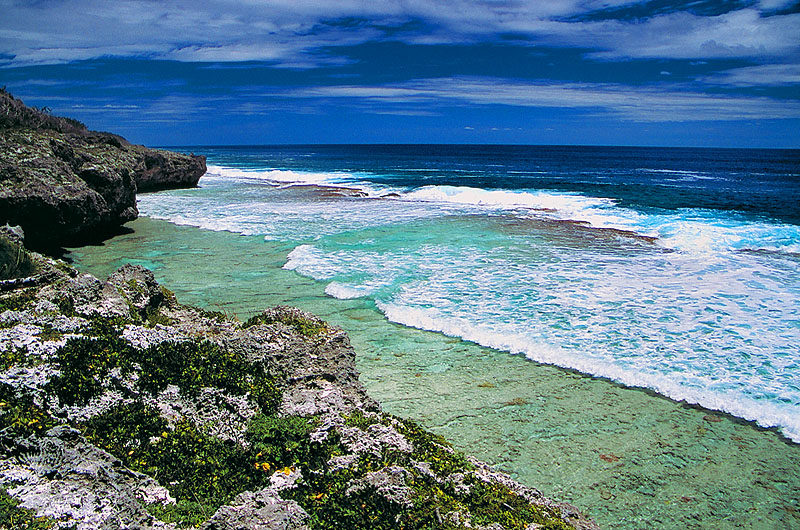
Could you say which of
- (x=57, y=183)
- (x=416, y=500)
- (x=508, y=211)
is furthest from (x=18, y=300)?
(x=508, y=211)

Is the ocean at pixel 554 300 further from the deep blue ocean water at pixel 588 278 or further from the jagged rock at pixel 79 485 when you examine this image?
the jagged rock at pixel 79 485

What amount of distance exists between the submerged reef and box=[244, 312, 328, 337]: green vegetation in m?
0.20

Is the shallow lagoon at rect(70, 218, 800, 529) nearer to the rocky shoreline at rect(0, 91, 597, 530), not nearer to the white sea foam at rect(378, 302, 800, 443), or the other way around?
the white sea foam at rect(378, 302, 800, 443)

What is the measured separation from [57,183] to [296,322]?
11.7 m

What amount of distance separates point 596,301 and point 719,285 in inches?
144

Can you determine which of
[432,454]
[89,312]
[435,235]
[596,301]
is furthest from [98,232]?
[432,454]

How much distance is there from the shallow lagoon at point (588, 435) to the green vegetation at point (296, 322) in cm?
142

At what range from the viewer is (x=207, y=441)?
4.27m

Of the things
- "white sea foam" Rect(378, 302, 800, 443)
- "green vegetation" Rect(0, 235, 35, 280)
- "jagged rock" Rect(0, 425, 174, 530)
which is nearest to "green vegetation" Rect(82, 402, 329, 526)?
"jagged rock" Rect(0, 425, 174, 530)

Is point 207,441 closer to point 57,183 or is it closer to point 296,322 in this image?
point 296,322

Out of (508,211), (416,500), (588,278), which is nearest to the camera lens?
(416,500)

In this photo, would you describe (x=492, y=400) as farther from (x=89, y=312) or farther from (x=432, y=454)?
(x=89, y=312)

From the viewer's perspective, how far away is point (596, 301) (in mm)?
10953

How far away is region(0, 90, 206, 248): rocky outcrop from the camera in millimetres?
13625
